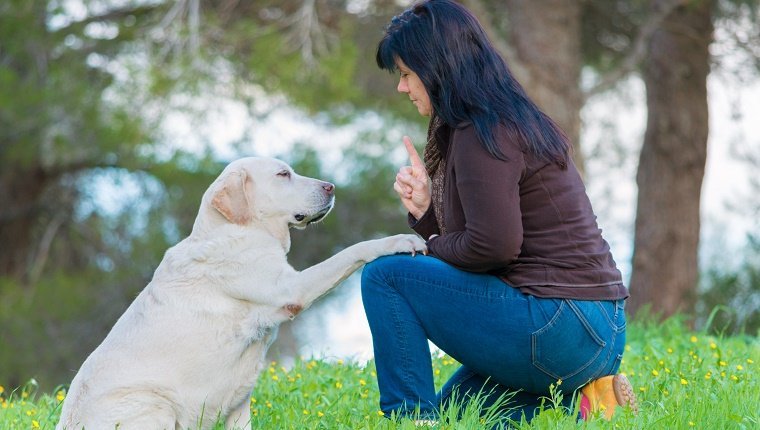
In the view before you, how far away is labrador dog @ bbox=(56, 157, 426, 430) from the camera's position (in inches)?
146

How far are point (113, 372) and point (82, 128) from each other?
8.22 metres

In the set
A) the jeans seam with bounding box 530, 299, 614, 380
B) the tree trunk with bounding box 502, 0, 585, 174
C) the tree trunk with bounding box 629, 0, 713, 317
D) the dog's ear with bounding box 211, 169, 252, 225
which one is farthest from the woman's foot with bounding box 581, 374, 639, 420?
the tree trunk with bounding box 629, 0, 713, 317

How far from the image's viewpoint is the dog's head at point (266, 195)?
407 cm

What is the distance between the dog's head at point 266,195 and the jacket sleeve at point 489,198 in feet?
3.14

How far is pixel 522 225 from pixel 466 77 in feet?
1.97

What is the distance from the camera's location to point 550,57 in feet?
29.8

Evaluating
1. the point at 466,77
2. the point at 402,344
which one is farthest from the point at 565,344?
the point at 466,77

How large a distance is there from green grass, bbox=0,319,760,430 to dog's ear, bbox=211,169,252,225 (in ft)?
2.91

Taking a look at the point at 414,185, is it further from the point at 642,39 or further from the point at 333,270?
the point at 642,39

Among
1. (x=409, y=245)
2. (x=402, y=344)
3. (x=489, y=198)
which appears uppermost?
(x=489, y=198)

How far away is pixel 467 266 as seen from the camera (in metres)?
3.60

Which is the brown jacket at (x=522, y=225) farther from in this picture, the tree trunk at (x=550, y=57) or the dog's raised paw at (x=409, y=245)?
the tree trunk at (x=550, y=57)

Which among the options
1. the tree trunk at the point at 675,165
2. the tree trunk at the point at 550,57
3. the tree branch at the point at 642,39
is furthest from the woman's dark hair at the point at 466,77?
the tree trunk at the point at 675,165

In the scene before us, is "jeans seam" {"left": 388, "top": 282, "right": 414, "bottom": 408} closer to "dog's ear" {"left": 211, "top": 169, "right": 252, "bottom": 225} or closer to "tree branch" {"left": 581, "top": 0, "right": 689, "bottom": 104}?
"dog's ear" {"left": 211, "top": 169, "right": 252, "bottom": 225}
